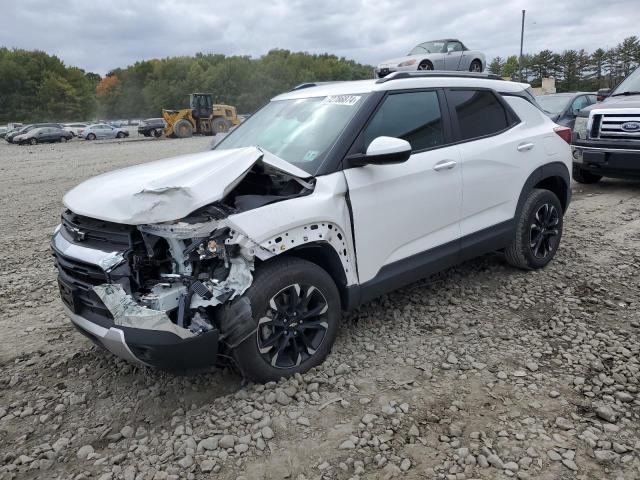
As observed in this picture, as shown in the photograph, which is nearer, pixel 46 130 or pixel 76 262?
pixel 76 262

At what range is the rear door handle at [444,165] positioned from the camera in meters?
3.77

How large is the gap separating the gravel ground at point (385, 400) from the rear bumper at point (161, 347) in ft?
0.65

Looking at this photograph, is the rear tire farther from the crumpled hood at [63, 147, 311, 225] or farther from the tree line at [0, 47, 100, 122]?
the tree line at [0, 47, 100, 122]

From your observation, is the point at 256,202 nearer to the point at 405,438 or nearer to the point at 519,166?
the point at 405,438

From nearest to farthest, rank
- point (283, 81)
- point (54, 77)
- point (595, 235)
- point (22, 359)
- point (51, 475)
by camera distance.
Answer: point (51, 475) → point (22, 359) → point (595, 235) → point (54, 77) → point (283, 81)

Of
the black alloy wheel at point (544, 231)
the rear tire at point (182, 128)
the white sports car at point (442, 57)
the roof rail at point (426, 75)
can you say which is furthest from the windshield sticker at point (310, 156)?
the rear tire at point (182, 128)

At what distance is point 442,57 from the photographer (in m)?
12.4

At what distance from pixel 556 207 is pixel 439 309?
1.74 meters

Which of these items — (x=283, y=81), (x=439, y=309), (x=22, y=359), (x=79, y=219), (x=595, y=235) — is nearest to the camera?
(x=79, y=219)

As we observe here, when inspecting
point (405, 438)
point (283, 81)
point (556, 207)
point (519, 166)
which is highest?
point (283, 81)

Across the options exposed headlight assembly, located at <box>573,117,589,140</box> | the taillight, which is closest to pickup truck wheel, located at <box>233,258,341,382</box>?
the taillight

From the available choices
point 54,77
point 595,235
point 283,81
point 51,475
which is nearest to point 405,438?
point 51,475

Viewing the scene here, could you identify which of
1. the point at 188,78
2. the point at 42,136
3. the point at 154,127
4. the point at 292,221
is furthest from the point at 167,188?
the point at 188,78

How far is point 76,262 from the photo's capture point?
2.93 m
